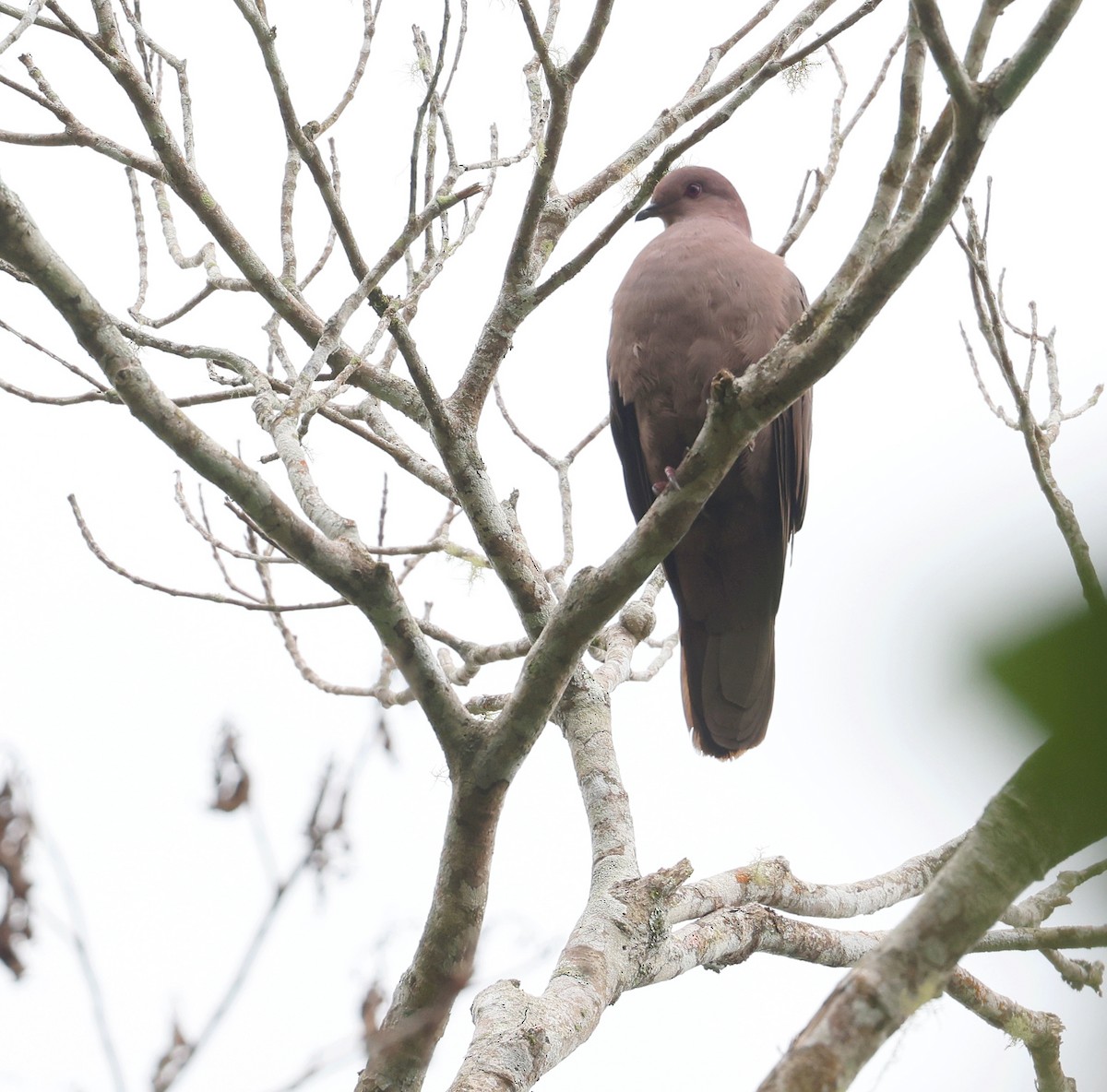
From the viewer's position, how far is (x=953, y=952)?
98cm

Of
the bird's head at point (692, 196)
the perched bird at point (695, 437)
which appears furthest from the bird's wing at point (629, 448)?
the bird's head at point (692, 196)

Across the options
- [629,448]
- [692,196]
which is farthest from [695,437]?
[692,196]

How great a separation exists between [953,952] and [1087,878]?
0.52m

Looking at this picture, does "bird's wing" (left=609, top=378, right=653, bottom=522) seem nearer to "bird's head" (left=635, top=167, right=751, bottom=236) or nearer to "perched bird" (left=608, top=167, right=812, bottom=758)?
"perched bird" (left=608, top=167, right=812, bottom=758)

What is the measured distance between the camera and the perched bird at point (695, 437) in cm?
377

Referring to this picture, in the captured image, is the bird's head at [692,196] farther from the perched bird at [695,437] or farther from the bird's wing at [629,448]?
the bird's wing at [629,448]

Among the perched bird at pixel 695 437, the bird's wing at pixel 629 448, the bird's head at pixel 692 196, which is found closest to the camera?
the perched bird at pixel 695 437

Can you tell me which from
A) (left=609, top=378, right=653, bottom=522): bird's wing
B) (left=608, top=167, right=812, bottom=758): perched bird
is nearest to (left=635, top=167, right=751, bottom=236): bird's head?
(left=608, top=167, right=812, bottom=758): perched bird

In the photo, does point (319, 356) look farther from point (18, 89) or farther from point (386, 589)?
point (18, 89)

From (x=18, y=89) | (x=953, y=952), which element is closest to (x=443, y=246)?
(x=18, y=89)

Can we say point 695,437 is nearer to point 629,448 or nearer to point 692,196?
point 629,448

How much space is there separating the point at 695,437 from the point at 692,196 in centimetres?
137

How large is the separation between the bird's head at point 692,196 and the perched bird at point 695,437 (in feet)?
1.85

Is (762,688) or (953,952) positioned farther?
(762,688)
